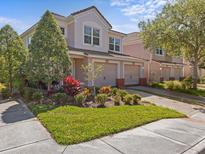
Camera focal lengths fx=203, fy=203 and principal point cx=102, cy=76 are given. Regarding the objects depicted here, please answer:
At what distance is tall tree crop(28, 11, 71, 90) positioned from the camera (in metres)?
11.7

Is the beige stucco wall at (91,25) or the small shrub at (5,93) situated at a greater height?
the beige stucco wall at (91,25)

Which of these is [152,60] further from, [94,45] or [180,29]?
[94,45]

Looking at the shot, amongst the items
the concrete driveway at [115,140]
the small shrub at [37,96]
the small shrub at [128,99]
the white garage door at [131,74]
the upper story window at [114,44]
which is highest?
the upper story window at [114,44]

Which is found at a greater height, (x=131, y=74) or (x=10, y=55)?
(x=10, y=55)

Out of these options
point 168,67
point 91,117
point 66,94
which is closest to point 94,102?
point 66,94

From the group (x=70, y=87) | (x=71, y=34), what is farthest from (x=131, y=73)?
Result: (x=70, y=87)

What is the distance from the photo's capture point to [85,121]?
7.41 meters

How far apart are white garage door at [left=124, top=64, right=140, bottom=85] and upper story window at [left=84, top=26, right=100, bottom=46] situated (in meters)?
4.18

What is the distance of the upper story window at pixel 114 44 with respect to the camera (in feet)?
76.5

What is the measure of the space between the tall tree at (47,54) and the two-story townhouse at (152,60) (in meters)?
14.8

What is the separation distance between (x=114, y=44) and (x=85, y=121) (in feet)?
56.7

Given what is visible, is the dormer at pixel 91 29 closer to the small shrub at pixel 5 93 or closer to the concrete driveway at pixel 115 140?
the small shrub at pixel 5 93

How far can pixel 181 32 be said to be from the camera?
1809 centimetres

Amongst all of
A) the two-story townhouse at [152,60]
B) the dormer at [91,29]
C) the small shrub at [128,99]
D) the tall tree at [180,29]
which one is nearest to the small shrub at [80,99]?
the small shrub at [128,99]
